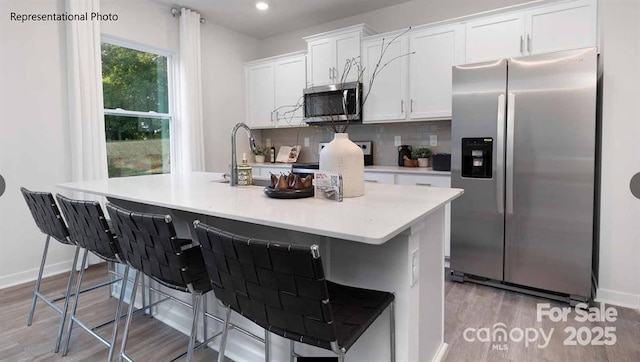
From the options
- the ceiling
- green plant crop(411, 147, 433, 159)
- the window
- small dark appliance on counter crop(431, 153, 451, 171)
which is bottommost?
small dark appliance on counter crop(431, 153, 451, 171)

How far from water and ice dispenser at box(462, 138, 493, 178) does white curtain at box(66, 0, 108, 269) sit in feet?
10.9

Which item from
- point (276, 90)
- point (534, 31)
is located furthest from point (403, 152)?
point (276, 90)

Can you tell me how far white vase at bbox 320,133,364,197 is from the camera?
1.71m

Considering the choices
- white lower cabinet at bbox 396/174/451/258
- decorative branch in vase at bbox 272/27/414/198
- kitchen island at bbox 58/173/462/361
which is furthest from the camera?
white lower cabinet at bbox 396/174/451/258

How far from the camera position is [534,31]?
2.97 metres

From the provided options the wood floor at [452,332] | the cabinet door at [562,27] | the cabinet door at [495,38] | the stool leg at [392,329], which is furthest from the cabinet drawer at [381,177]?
the stool leg at [392,329]

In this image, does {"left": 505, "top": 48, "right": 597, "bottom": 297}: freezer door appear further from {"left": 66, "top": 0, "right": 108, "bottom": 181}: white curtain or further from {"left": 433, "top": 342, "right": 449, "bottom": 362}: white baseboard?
{"left": 66, "top": 0, "right": 108, "bottom": 181}: white curtain

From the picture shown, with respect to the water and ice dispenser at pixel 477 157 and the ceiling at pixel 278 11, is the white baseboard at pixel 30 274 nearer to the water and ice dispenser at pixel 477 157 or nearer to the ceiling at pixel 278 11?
the ceiling at pixel 278 11

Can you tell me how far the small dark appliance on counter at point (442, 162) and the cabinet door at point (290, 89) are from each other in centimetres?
182

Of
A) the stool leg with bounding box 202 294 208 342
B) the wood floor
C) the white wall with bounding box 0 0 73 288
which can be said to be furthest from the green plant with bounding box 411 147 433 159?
the white wall with bounding box 0 0 73 288

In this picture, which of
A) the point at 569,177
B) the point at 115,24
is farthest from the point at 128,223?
the point at 115,24

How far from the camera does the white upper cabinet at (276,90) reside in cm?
452

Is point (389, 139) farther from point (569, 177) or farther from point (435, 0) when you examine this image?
point (569, 177)

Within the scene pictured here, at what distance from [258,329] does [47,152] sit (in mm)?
2711
